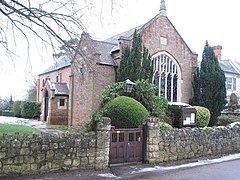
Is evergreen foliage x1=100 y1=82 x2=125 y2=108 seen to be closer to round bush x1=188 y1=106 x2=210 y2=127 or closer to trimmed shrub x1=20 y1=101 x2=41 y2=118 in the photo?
round bush x1=188 y1=106 x2=210 y2=127

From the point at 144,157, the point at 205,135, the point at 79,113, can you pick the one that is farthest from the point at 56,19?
the point at 79,113

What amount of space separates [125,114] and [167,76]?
42.6 ft

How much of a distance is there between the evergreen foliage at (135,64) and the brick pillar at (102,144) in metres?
10.1

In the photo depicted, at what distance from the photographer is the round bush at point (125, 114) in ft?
38.6

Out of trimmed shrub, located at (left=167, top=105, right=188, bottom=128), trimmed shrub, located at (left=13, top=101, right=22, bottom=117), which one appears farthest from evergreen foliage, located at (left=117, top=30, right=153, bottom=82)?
trimmed shrub, located at (left=13, top=101, right=22, bottom=117)

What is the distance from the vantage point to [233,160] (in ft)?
39.9

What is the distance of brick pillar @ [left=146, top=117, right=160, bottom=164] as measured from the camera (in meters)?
10.7

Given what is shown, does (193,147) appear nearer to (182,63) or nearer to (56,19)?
(56,19)

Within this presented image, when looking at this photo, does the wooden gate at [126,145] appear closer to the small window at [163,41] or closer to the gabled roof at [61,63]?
the gabled roof at [61,63]

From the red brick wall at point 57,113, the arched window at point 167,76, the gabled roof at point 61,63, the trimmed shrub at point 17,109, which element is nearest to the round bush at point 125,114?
the gabled roof at point 61,63

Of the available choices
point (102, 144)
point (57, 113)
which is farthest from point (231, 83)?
point (102, 144)

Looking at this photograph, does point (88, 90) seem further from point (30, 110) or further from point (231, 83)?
point (231, 83)

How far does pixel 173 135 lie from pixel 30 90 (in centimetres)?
4695

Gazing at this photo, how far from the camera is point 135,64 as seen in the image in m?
19.6
